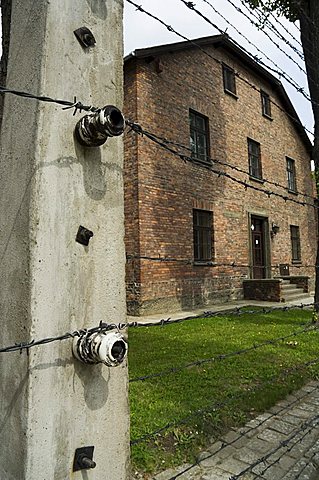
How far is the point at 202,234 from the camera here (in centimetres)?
1103

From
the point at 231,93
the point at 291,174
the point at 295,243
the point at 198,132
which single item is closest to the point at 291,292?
the point at 295,243

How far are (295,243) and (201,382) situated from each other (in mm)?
13302

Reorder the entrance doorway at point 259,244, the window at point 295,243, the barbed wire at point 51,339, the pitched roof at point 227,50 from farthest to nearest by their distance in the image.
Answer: the window at point 295,243 → the entrance doorway at point 259,244 → the pitched roof at point 227,50 → the barbed wire at point 51,339

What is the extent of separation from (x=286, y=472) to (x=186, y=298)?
25.7ft

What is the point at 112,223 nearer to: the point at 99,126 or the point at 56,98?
the point at 99,126

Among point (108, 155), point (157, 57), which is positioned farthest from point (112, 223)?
point (157, 57)

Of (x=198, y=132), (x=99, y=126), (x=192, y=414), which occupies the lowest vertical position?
(x=192, y=414)

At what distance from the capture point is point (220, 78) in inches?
486

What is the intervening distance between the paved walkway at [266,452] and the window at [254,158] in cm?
1147

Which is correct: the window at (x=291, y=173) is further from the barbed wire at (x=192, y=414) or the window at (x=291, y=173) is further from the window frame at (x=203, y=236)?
the barbed wire at (x=192, y=414)

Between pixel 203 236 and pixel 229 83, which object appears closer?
pixel 203 236

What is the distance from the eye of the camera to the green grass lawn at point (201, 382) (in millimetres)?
2512

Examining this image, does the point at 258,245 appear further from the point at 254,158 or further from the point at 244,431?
the point at 244,431

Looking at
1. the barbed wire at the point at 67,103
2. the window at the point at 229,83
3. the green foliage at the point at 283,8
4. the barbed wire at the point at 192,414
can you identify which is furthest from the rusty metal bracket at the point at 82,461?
the window at the point at 229,83
